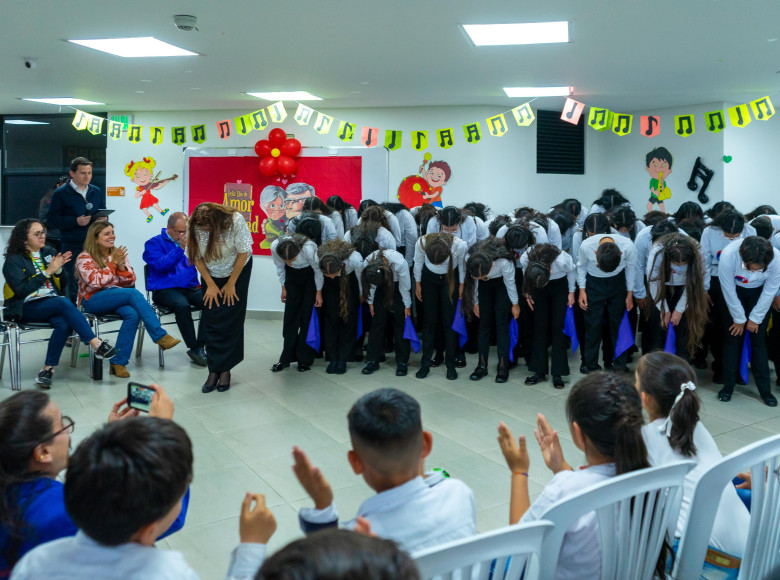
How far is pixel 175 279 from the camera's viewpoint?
582 cm

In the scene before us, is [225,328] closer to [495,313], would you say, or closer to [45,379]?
[45,379]

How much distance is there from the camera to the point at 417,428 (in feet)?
5.49

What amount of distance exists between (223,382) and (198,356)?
85 cm

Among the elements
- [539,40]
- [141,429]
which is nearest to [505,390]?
[539,40]

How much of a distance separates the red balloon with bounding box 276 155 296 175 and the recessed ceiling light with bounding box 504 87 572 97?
8.48ft

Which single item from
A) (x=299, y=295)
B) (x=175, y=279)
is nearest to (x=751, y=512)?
(x=299, y=295)

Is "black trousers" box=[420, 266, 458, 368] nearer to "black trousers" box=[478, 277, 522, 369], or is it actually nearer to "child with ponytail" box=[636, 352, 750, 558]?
"black trousers" box=[478, 277, 522, 369]

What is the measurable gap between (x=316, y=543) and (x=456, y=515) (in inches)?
A: 30.5

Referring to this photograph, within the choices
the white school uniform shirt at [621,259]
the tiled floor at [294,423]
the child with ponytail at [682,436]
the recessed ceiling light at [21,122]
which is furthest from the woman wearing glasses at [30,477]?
the recessed ceiling light at [21,122]

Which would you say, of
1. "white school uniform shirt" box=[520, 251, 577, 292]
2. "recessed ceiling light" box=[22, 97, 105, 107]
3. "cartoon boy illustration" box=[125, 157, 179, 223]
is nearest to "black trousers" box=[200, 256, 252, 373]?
"white school uniform shirt" box=[520, 251, 577, 292]

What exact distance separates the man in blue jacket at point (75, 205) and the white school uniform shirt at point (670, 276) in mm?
4853

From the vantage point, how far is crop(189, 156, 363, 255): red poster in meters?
8.20

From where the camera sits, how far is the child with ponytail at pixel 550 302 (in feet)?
16.4

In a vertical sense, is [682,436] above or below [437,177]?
below
